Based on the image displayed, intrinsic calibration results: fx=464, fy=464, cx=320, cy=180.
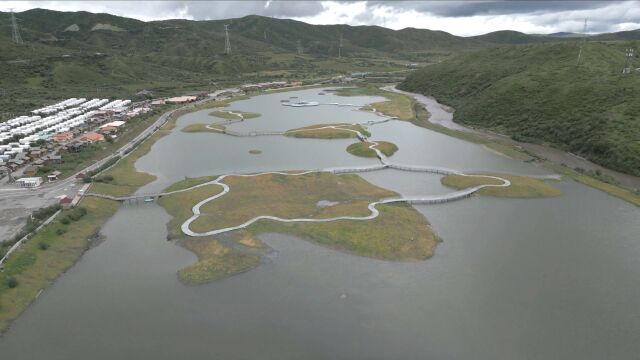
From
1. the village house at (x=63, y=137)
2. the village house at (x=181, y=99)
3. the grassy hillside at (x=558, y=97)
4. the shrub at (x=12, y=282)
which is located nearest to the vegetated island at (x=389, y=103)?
the grassy hillside at (x=558, y=97)

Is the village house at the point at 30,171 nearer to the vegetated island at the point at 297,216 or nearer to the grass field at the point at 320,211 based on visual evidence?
the vegetated island at the point at 297,216

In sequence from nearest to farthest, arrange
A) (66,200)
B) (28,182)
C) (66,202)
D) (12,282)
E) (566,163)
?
(12,282) → (66,202) → (66,200) → (28,182) → (566,163)

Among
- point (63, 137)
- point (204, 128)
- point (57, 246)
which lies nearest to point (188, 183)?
point (57, 246)

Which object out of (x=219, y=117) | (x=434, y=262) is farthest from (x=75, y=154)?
(x=434, y=262)

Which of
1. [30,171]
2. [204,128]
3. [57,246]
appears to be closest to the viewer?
[57,246]

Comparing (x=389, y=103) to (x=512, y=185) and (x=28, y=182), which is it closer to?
(x=512, y=185)

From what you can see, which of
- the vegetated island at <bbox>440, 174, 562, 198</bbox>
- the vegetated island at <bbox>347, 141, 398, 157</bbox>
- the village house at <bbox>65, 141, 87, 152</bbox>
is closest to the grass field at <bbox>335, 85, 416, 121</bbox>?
the vegetated island at <bbox>347, 141, 398, 157</bbox>

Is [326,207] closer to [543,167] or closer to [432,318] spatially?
[432,318]

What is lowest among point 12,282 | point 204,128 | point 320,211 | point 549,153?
point 12,282
